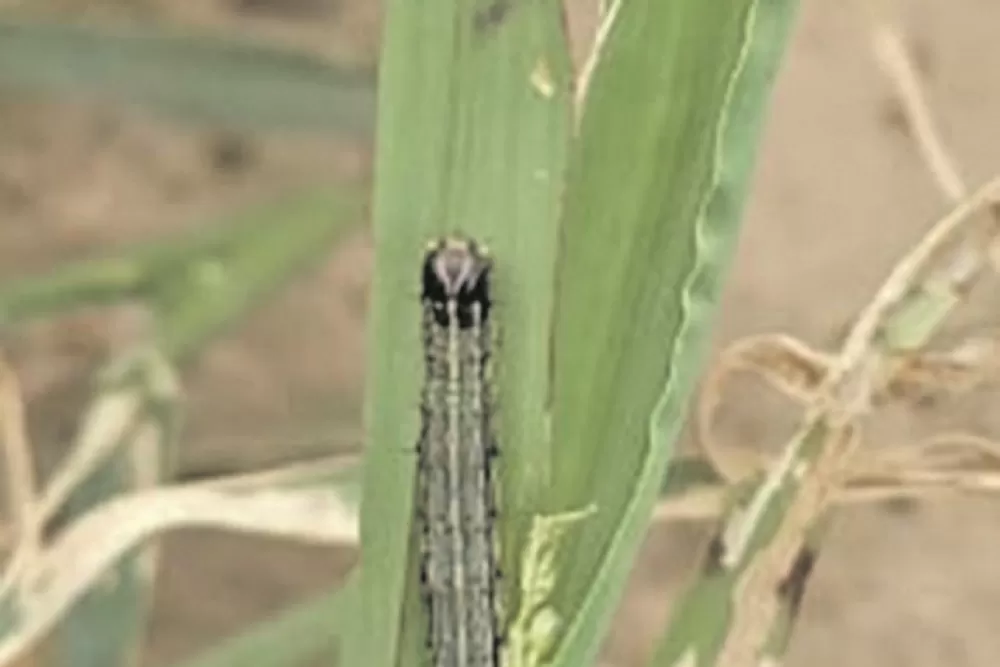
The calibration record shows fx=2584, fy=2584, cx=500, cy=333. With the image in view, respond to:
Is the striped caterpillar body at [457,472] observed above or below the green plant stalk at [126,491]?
above

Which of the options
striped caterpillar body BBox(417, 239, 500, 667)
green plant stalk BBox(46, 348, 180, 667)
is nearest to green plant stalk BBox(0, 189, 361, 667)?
green plant stalk BBox(46, 348, 180, 667)

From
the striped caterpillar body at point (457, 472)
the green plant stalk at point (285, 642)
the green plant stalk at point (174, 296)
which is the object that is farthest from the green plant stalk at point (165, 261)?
the striped caterpillar body at point (457, 472)

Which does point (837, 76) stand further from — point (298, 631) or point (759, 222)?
point (298, 631)

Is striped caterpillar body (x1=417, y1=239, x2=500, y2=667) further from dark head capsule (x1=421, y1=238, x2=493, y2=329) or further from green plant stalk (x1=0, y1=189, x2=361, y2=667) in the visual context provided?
green plant stalk (x1=0, y1=189, x2=361, y2=667)

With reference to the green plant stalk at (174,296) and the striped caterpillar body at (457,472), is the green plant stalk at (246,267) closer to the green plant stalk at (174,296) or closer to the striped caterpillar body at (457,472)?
the green plant stalk at (174,296)

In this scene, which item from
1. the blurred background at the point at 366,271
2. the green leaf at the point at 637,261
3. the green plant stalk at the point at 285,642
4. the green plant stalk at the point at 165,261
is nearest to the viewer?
the green leaf at the point at 637,261

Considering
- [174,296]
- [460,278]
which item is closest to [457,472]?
[460,278]

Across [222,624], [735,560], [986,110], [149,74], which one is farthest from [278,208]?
[735,560]
